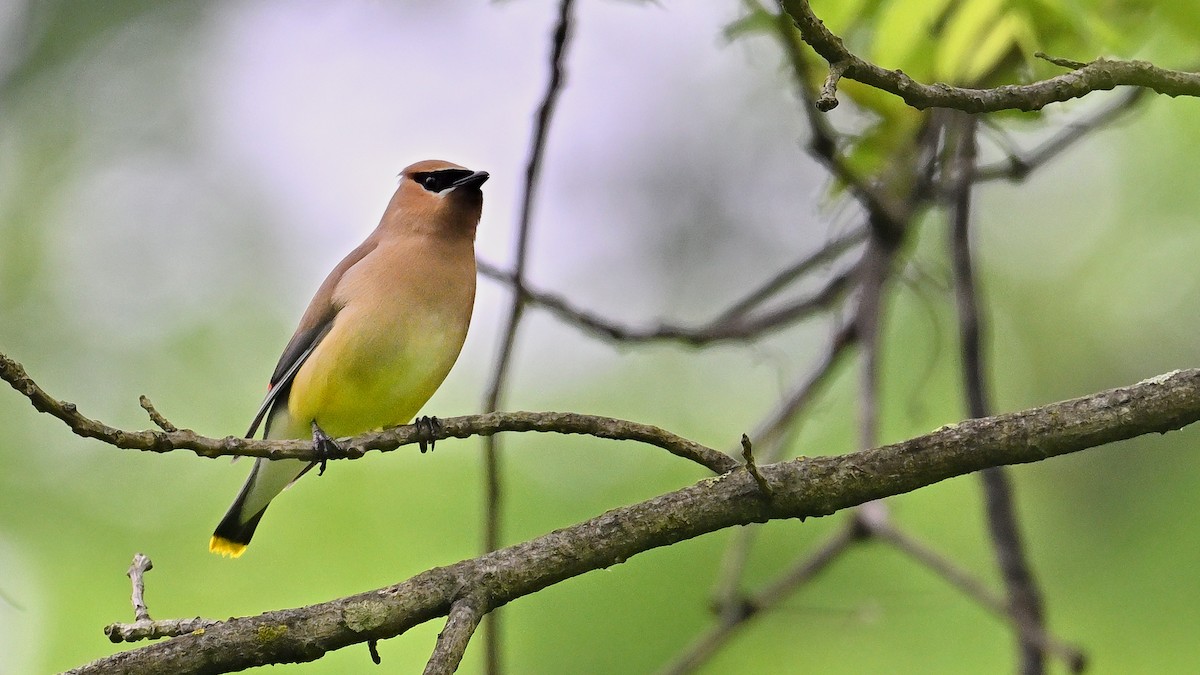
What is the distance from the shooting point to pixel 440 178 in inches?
238

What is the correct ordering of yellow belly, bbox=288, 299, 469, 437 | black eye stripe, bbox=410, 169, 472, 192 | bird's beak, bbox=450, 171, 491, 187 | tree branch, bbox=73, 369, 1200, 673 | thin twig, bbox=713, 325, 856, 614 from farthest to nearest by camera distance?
black eye stripe, bbox=410, 169, 472, 192 → bird's beak, bbox=450, 171, 491, 187 → thin twig, bbox=713, 325, 856, 614 → yellow belly, bbox=288, 299, 469, 437 → tree branch, bbox=73, 369, 1200, 673

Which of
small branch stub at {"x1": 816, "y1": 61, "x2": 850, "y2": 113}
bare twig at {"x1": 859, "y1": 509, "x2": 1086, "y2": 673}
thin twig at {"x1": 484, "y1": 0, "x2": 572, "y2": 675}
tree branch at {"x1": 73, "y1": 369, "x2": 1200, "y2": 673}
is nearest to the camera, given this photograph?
small branch stub at {"x1": 816, "y1": 61, "x2": 850, "y2": 113}

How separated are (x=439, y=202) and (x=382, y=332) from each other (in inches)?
32.3

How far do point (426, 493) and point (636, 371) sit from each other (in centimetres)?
210

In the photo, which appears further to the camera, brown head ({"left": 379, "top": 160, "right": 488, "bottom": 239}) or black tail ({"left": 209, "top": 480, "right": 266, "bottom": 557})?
black tail ({"left": 209, "top": 480, "right": 266, "bottom": 557})

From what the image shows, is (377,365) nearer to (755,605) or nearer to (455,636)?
(755,605)

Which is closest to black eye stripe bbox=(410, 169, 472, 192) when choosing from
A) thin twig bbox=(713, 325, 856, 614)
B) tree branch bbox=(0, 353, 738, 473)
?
thin twig bbox=(713, 325, 856, 614)

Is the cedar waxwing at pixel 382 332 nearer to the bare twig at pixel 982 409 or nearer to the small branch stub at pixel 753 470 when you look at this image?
the bare twig at pixel 982 409

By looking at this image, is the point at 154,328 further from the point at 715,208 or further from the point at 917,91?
the point at 917,91

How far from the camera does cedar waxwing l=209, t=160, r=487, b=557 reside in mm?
5293

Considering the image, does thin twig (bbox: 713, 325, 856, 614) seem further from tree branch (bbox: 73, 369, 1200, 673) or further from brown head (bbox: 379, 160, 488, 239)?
tree branch (bbox: 73, 369, 1200, 673)

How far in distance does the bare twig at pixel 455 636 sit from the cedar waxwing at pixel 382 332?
2120mm

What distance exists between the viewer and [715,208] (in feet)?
35.4

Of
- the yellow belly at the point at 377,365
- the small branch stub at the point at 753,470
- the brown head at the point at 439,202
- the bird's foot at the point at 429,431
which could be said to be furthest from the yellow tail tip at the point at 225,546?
the small branch stub at the point at 753,470
